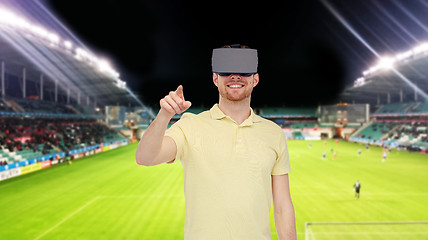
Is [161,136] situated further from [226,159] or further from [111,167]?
[111,167]

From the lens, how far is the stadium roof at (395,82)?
127 ft

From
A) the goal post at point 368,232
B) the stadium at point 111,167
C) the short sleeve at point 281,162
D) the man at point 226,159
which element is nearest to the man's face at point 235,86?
the man at point 226,159

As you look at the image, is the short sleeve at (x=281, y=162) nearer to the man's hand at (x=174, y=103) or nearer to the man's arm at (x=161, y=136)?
the man's arm at (x=161, y=136)

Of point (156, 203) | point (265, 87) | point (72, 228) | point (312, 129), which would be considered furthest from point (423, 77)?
point (72, 228)

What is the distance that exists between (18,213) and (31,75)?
1293 inches

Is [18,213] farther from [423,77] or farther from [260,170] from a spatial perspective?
[423,77]

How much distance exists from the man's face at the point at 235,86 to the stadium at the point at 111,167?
5.69 m

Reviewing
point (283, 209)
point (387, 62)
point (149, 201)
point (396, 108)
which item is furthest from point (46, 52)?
point (396, 108)

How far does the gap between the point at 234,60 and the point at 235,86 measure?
0.19 m

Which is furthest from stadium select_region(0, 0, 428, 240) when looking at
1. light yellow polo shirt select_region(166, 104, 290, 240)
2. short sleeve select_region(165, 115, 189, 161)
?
short sleeve select_region(165, 115, 189, 161)

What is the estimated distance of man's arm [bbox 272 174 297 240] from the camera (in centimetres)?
231

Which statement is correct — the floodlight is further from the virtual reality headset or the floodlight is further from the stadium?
the virtual reality headset

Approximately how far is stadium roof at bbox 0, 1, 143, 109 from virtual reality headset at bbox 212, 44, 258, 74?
2487 cm

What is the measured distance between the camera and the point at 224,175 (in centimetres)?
204
